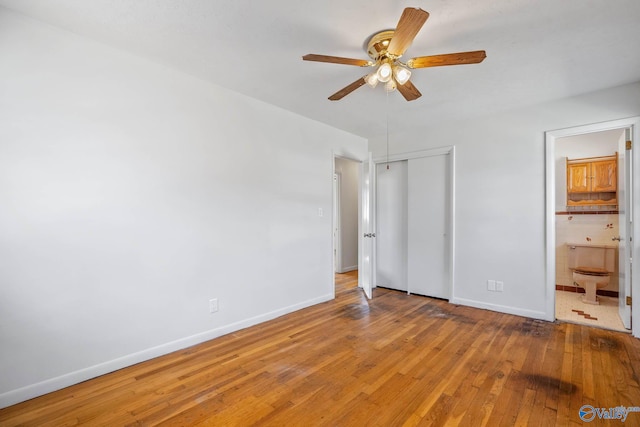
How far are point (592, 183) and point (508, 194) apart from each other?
6.64ft

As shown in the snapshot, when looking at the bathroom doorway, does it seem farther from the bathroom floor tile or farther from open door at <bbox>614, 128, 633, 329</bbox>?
open door at <bbox>614, 128, 633, 329</bbox>

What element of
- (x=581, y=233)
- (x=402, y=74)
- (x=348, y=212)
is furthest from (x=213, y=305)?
(x=581, y=233)

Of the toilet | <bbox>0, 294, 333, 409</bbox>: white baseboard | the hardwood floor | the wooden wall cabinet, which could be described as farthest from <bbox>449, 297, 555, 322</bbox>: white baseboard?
<bbox>0, 294, 333, 409</bbox>: white baseboard

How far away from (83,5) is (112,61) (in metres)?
0.49

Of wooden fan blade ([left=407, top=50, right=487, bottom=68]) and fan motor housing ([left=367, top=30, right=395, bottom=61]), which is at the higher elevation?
fan motor housing ([left=367, top=30, right=395, bottom=61])

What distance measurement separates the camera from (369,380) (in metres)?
2.07

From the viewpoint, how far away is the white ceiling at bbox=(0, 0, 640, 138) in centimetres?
174

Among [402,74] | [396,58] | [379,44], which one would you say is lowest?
[402,74]

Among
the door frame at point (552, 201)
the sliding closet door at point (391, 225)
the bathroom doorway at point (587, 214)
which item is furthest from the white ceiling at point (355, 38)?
the bathroom doorway at point (587, 214)

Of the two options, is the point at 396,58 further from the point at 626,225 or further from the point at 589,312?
the point at 589,312

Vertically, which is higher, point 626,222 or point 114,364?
point 626,222

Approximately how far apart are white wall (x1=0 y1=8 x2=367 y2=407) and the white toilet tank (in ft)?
14.7

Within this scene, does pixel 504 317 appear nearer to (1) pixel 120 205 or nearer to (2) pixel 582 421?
(2) pixel 582 421

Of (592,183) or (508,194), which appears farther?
(592,183)
